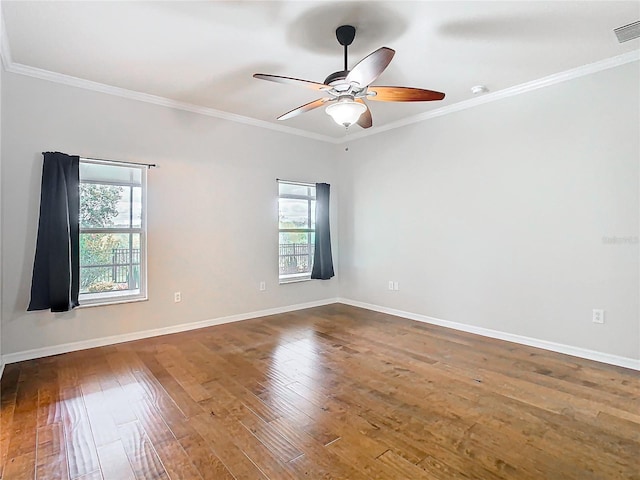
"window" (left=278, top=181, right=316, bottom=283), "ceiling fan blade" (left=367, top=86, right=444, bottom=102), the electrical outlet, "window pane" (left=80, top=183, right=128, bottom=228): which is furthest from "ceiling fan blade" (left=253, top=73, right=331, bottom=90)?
the electrical outlet

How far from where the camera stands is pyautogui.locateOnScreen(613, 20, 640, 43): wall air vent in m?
2.60

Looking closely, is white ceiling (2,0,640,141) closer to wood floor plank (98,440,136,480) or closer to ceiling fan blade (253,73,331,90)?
ceiling fan blade (253,73,331,90)

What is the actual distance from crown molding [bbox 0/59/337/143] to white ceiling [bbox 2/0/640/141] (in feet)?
0.29

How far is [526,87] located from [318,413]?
3867 mm

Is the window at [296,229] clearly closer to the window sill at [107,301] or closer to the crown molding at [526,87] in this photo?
the crown molding at [526,87]

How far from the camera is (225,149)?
471 centimetres

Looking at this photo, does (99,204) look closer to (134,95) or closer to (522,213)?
(134,95)

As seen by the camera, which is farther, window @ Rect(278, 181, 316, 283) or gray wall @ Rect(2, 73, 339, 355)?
window @ Rect(278, 181, 316, 283)

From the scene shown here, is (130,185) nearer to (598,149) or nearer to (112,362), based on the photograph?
(112,362)

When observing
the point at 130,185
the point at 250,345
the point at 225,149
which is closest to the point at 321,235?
the point at 225,149

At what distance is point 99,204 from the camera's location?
12.6ft

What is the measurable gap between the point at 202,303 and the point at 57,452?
258 centimetres

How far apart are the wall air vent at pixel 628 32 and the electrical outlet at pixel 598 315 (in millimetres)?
2363

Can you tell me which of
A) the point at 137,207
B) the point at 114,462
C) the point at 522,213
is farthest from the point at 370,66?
the point at 137,207
